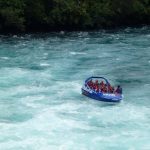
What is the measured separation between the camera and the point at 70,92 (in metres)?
36.2

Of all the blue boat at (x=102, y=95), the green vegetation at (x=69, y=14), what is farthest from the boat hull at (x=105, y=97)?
the green vegetation at (x=69, y=14)

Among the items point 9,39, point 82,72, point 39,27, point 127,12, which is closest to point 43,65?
point 82,72

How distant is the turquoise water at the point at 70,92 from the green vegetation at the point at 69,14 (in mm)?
2170

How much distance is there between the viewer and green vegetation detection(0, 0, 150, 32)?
5369cm

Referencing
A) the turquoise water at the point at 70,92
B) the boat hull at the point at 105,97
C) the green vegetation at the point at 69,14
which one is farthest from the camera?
the green vegetation at the point at 69,14

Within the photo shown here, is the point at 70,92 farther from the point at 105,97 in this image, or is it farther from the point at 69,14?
the point at 69,14

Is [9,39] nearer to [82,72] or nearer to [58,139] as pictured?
[82,72]

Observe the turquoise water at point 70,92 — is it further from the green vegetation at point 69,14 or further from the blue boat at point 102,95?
the green vegetation at point 69,14

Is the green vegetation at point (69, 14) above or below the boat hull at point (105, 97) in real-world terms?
above

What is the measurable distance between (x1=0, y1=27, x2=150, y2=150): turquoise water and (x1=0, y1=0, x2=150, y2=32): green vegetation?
217 centimetres

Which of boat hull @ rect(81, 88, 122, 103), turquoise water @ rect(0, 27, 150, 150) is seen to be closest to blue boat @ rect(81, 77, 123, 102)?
boat hull @ rect(81, 88, 122, 103)

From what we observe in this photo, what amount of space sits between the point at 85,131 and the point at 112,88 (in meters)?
5.72

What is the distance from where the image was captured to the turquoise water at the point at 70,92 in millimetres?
29031

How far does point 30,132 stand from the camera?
29734mm
